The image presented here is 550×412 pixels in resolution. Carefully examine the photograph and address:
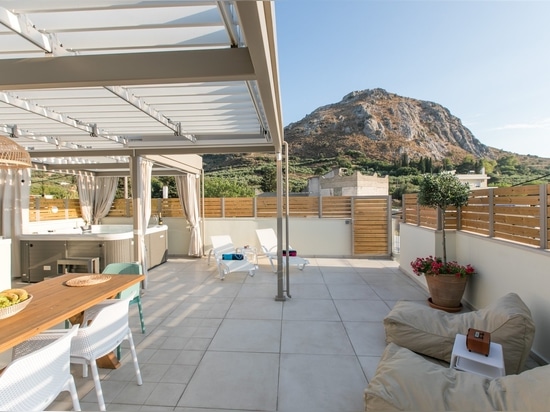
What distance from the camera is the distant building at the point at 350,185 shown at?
60.1 feet

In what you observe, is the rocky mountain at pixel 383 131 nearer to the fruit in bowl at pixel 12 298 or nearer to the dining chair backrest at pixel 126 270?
the dining chair backrest at pixel 126 270

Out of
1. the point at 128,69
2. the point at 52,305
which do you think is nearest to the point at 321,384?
the point at 52,305

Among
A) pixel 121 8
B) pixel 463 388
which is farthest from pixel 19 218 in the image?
pixel 463 388

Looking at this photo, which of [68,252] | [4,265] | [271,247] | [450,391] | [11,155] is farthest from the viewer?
[271,247]

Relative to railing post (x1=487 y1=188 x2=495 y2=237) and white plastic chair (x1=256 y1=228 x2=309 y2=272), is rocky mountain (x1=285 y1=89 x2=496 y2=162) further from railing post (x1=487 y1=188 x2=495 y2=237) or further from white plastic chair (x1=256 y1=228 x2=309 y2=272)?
railing post (x1=487 y1=188 x2=495 y2=237)

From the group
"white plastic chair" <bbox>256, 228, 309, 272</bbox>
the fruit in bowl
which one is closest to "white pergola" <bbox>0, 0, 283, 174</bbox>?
the fruit in bowl

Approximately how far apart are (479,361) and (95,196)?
8587 millimetres

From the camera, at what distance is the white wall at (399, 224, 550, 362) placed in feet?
8.54

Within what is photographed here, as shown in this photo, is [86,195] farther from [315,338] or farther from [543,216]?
[543,216]

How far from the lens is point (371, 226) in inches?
290

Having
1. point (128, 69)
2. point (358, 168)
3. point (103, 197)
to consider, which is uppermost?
point (358, 168)

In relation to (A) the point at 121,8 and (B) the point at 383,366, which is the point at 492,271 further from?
(A) the point at 121,8

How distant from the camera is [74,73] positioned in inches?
72.2

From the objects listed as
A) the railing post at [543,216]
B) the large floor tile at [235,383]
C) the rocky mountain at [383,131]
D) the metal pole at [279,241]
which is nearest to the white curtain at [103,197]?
the metal pole at [279,241]
